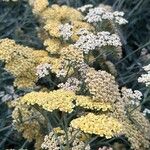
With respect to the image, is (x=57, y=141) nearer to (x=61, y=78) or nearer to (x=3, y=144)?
(x=61, y=78)

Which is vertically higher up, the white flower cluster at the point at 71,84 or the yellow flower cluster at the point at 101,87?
the yellow flower cluster at the point at 101,87

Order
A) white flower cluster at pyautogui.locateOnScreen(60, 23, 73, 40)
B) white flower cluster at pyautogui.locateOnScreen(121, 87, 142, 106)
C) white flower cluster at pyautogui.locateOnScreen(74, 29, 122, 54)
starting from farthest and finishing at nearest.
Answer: white flower cluster at pyautogui.locateOnScreen(60, 23, 73, 40) → white flower cluster at pyautogui.locateOnScreen(74, 29, 122, 54) → white flower cluster at pyautogui.locateOnScreen(121, 87, 142, 106)

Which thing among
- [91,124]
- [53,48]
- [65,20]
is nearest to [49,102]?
[91,124]

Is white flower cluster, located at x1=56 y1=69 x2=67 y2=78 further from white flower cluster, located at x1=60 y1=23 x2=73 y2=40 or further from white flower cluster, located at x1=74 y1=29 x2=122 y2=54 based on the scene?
white flower cluster, located at x1=60 y1=23 x2=73 y2=40

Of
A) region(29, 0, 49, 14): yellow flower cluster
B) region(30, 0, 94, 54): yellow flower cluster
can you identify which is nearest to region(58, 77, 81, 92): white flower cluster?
region(30, 0, 94, 54): yellow flower cluster

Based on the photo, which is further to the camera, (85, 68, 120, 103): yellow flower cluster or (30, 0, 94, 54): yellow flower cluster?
(30, 0, 94, 54): yellow flower cluster

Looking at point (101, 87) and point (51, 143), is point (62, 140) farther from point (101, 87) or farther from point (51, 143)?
point (101, 87)

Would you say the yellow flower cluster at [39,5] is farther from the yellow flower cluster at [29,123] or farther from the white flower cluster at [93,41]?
the yellow flower cluster at [29,123]

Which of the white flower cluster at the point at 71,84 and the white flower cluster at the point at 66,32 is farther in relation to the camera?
the white flower cluster at the point at 66,32

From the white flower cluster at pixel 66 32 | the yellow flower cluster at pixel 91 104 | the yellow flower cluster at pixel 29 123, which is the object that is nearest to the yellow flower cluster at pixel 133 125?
the yellow flower cluster at pixel 91 104

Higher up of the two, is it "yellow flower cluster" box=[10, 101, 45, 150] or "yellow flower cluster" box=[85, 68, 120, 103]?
"yellow flower cluster" box=[85, 68, 120, 103]
